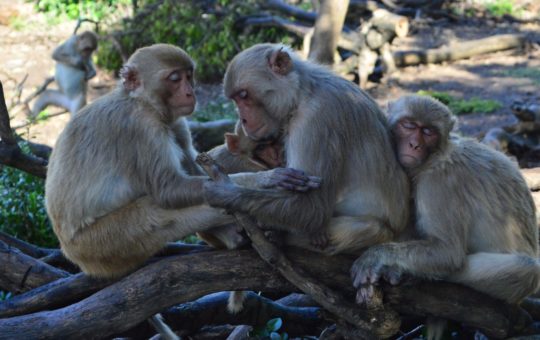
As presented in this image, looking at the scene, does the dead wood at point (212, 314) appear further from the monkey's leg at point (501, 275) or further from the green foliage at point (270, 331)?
the monkey's leg at point (501, 275)

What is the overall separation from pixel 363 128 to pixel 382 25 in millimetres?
10198

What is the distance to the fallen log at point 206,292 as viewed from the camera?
15.0 feet

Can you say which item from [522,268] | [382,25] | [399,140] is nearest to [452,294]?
[522,268]

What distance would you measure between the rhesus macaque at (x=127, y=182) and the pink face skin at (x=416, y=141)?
945 mm

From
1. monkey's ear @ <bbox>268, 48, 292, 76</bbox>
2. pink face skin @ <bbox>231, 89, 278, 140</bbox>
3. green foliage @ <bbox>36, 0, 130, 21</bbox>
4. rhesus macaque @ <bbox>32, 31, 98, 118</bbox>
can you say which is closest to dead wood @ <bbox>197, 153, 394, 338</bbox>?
pink face skin @ <bbox>231, 89, 278, 140</bbox>

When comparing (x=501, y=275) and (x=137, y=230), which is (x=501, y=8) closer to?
(x=501, y=275)

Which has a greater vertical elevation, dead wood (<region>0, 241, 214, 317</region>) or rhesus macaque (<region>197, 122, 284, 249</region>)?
rhesus macaque (<region>197, 122, 284, 249</region>)

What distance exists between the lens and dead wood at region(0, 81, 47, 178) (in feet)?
18.2

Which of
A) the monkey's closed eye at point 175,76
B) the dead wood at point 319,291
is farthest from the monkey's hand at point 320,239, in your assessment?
the monkey's closed eye at point 175,76

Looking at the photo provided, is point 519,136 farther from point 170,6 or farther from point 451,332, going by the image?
point 170,6

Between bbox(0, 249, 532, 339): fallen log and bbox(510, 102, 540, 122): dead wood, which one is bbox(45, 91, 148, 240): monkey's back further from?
bbox(510, 102, 540, 122): dead wood

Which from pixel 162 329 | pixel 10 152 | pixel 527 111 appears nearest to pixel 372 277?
pixel 162 329

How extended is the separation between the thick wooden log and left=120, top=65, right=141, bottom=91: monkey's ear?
5.14ft

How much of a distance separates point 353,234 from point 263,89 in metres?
1.11
